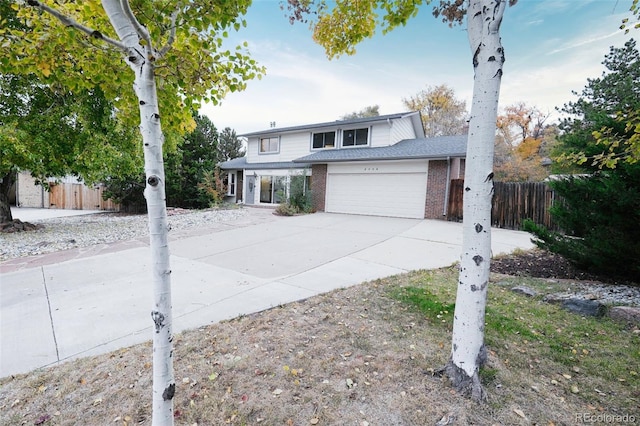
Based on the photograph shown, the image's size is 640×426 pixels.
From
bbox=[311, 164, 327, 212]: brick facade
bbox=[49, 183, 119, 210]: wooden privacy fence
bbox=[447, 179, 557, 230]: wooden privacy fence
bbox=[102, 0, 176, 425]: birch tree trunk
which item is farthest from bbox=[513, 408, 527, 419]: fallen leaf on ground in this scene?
bbox=[49, 183, 119, 210]: wooden privacy fence

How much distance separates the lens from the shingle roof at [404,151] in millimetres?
12602

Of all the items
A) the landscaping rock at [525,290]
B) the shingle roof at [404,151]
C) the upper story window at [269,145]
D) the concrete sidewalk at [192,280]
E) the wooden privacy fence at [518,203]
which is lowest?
the concrete sidewalk at [192,280]

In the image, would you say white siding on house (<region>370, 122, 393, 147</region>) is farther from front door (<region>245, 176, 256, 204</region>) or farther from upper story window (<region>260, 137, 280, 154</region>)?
front door (<region>245, 176, 256, 204</region>)

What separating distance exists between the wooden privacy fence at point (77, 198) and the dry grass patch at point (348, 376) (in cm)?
2071

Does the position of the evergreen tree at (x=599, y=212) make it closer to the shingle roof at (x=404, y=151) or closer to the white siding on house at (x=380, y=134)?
the shingle roof at (x=404, y=151)

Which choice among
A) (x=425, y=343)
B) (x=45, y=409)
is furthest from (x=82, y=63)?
(x=425, y=343)

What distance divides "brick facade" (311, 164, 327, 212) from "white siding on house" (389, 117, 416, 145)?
385 cm

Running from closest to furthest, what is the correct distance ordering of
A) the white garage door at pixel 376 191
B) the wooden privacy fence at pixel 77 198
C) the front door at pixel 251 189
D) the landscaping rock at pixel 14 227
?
the landscaping rock at pixel 14 227 < the white garage door at pixel 376 191 < the front door at pixel 251 189 < the wooden privacy fence at pixel 77 198

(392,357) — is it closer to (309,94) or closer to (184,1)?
(184,1)

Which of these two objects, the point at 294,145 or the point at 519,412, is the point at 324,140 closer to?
the point at 294,145

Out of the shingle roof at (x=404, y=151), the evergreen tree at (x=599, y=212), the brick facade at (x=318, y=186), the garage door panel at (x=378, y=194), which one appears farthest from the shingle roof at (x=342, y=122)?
the evergreen tree at (x=599, y=212)

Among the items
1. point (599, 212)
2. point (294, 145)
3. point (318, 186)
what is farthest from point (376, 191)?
point (599, 212)

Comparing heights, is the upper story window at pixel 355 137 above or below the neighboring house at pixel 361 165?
above

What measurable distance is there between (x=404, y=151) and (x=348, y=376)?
41.2ft
